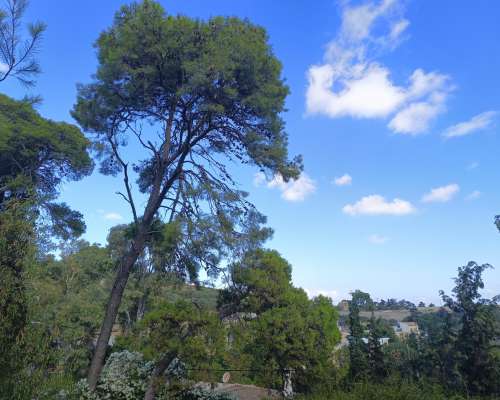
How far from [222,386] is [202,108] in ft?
51.3

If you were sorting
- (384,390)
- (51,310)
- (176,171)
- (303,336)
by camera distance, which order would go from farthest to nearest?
(51,310)
(176,171)
(303,336)
(384,390)

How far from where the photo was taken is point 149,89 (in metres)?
9.63

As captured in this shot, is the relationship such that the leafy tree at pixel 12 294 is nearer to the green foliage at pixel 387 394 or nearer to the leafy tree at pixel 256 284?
the leafy tree at pixel 256 284

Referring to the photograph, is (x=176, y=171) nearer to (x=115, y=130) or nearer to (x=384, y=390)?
(x=115, y=130)

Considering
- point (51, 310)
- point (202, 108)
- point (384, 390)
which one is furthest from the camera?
point (51, 310)

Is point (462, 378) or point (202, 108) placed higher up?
point (202, 108)

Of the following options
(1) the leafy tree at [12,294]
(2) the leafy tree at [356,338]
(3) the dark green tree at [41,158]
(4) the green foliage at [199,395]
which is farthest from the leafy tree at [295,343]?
(3) the dark green tree at [41,158]

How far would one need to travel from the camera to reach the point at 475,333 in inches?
452

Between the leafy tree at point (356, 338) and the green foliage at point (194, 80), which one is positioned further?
the leafy tree at point (356, 338)

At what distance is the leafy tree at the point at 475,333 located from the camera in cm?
1123

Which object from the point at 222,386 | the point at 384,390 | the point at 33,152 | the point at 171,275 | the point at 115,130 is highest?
the point at 33,152

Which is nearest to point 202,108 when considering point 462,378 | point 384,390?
point 384,390

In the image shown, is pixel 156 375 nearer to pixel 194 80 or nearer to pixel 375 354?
pixel 194 80

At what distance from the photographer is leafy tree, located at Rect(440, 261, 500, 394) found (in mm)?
11234
